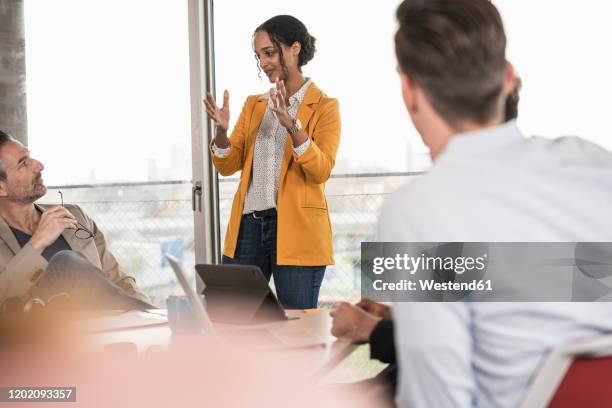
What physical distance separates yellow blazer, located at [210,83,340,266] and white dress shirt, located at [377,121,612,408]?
1807 millimetres

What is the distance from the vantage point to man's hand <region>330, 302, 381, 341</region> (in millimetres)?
1637

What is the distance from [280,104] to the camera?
286cm

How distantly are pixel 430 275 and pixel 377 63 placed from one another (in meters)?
3.34

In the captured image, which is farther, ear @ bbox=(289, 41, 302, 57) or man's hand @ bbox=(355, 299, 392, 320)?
ear @ bbox=(289, 41, 302, 57)

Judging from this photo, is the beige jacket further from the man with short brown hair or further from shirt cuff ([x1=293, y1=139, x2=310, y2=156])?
the man with short brown hair

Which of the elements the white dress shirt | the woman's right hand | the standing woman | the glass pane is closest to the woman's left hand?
the standing woman

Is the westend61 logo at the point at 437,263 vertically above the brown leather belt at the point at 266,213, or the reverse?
the westend61 logo at the point at 437,263

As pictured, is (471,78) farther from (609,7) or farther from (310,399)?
(609,7)

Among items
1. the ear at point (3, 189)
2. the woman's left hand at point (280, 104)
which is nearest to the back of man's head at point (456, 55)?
the woman's left hand at point (280, 104)

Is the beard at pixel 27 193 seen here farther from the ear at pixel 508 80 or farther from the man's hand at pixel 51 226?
the ear at pixel 508 80

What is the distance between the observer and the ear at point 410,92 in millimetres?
1121

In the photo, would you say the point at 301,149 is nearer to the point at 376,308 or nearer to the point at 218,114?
the point at 218,114

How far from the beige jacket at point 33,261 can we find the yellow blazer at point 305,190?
61 centimetres

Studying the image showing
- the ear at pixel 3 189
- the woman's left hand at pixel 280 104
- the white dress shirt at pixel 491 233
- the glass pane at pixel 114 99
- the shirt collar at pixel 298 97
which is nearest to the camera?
the white dress shirt at pixel 491 233
